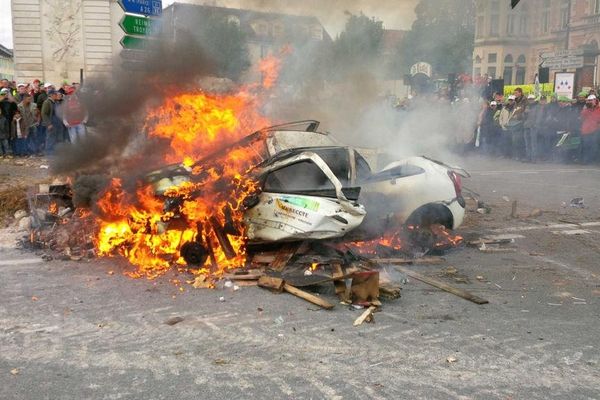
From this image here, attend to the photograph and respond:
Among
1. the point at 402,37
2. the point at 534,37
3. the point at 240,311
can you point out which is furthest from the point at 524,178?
the point at 240,311

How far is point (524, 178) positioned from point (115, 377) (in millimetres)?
12300

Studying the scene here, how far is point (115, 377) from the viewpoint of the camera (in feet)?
12.1

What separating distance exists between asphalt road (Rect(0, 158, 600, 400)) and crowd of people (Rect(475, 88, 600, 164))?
10.8 metres

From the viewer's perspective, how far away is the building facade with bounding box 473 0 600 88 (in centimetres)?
1374

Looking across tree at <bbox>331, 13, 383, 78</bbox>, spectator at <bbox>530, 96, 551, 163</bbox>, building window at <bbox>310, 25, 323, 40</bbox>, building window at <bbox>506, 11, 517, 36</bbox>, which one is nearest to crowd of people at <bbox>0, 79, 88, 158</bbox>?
building window at <bbox>310, 25, 323, 40</bbox>

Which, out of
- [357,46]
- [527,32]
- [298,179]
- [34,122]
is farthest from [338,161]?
[34,122]

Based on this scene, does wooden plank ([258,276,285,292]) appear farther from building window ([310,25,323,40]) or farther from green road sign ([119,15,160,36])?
building window ([310,25,323,40])

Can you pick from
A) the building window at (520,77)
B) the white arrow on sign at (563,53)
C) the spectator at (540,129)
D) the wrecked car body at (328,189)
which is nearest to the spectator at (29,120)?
→ the wrecked car body at (328,189)

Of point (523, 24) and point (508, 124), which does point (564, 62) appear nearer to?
point (508, 124)

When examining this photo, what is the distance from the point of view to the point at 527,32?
15.2 metres

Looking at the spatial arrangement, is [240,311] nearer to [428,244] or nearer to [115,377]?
[115,377]

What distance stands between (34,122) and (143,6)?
7.38 m

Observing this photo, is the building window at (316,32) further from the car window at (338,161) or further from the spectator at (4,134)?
the spectator at (4,134)

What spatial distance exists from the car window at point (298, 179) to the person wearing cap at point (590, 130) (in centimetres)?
1246
